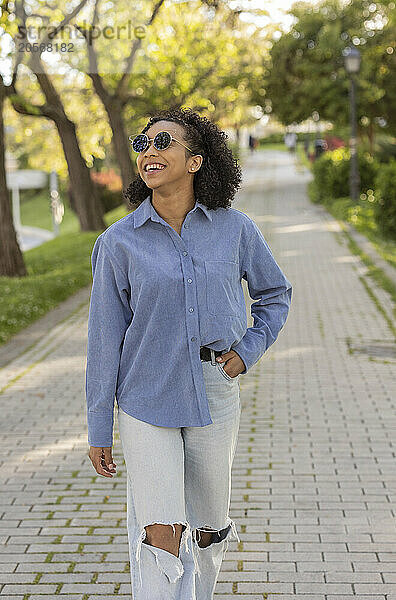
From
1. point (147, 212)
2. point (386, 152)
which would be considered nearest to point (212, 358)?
point (147, 212)

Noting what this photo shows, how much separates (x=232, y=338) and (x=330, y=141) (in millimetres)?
48167

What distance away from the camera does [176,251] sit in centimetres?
291

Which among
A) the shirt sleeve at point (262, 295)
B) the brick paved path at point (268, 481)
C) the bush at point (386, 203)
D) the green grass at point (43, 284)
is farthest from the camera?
the bush at point (386, 203)

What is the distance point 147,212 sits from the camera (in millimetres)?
2930

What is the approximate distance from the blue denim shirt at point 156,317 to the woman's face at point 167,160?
0.10 metres

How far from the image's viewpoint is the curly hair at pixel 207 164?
119 inches

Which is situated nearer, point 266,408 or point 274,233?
point 266,408

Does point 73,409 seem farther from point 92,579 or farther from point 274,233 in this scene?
point 274,233

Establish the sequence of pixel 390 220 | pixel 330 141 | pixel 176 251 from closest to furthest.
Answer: pixel 176 251 < pixel 390 220 < pixel 330 141

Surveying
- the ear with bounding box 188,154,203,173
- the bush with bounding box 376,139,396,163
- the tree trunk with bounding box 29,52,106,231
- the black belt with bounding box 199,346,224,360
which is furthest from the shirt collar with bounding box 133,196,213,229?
the bush with bounding box 376,139,396,163

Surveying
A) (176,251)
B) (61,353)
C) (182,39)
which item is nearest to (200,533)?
(176,251)

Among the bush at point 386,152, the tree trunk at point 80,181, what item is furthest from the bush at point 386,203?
the bush at point 386,152

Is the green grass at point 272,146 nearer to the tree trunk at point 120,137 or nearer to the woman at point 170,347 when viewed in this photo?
the tree trunk at point 120,137

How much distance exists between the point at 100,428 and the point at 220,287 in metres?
0.58
